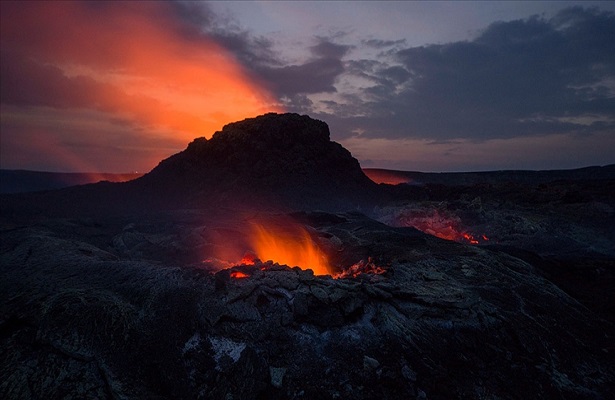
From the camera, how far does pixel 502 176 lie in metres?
53.2

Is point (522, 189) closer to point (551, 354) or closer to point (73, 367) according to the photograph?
point (551, 354)

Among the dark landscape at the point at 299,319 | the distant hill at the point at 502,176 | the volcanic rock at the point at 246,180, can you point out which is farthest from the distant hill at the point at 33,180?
the dark landscape at the point at 299,319

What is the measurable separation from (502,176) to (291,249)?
4951 centimetres

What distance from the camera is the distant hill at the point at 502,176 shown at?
47750 millimetres

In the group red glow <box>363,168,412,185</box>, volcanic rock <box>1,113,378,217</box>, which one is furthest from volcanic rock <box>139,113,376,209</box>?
red glow <box>363,168,412,185</box>

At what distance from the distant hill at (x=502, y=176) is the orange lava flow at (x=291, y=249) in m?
39.1

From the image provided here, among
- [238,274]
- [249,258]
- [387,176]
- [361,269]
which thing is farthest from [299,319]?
[387,176]

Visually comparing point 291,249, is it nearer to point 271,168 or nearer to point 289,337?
point 289,337

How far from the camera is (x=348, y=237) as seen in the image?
1459 cm

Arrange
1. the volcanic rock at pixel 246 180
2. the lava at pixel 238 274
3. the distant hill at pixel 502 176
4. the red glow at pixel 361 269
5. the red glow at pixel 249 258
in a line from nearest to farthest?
the lava at pixel 238 274, the red glow at pixel 361 269, the red glow at pixel 249 258, the volcanic rock at pixel 246 180, the distant hill at pixel 502 176

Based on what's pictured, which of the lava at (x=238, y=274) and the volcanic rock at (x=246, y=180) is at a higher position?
the volcanic rock at (x=246, y=180)

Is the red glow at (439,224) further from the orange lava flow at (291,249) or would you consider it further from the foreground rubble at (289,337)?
the foreground rubble at (289,337)

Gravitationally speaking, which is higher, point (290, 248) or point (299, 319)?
point (290, 248)

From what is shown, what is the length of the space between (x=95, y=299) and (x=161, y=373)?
7.70ft
